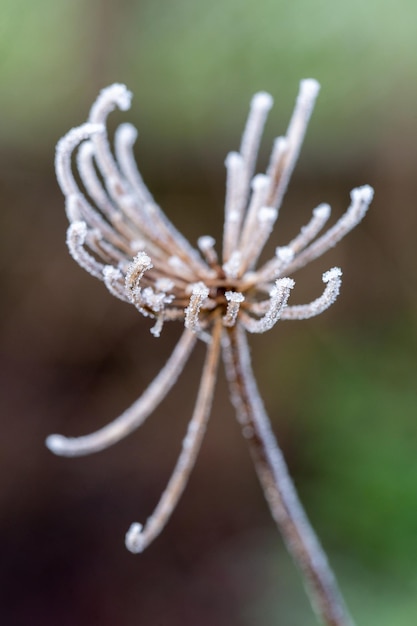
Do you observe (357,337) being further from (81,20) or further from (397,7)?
(81,20)

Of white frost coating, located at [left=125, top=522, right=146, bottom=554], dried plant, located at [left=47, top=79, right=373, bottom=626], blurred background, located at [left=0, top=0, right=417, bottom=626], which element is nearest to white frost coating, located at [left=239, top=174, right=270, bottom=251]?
dried plant, located at [left=47, top=79, right=373, bottom=626]

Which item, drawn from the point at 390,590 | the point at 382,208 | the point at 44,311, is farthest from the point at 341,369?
the point at 44,311

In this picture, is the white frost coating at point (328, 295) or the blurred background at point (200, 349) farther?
the blurred background at point (200, 349)

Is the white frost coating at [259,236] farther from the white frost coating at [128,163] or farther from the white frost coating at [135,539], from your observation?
the white frost coating at [135,539]

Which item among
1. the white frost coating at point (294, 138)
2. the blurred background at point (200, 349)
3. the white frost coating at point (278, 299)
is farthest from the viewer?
the blurred background at point (200, 349)

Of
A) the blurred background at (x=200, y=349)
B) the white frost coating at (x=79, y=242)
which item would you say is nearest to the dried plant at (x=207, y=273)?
the white frost coating at (x=79, y=242)

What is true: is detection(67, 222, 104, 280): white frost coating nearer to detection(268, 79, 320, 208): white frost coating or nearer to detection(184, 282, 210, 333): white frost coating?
detection(184, 282, 210, 333): white frost coating

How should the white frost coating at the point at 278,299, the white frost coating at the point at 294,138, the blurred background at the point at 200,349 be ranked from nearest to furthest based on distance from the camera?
the white frost coating at the point at 278,299, the white frost coating at the point at 294,138, the blurred background at the point at 200,349
